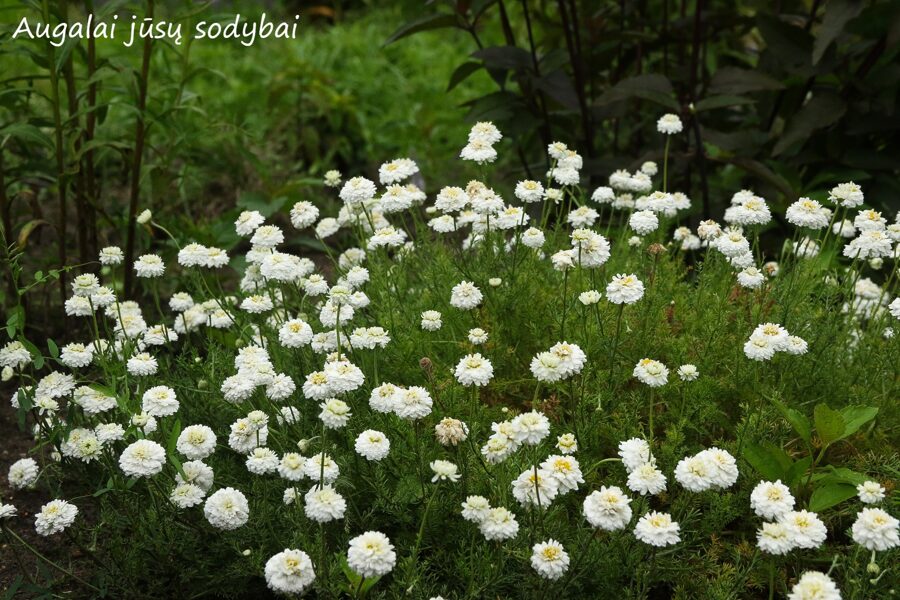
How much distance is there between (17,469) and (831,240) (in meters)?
2.92

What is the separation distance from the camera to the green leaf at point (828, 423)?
220cm

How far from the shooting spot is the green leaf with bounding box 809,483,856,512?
2.13 m

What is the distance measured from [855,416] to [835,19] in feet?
5.59

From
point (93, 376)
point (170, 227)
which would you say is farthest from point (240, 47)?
point (93, 376)

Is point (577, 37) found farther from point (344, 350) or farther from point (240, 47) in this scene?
point (240, 47)

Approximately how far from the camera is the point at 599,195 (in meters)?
3.06

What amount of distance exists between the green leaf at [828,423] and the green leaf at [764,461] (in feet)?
0.45

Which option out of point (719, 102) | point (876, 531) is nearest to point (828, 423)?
point (876, 531)

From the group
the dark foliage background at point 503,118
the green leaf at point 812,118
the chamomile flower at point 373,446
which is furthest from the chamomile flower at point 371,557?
the green leaf at point 812,118

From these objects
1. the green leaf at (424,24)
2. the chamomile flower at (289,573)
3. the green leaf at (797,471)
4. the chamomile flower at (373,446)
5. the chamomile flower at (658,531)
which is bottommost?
the green leaf at (797,471)

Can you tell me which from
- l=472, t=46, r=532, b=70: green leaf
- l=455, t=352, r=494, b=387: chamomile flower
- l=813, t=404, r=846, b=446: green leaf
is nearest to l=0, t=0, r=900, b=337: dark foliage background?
l=472, t=46, r=532, b=70: green leaf

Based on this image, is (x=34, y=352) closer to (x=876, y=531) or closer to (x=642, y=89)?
(x=876, y=531)

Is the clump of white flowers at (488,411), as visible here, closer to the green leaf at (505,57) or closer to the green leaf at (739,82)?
the green leaf at (739,82)

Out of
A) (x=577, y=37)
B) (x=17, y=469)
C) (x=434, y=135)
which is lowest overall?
(x=434, y=135)
